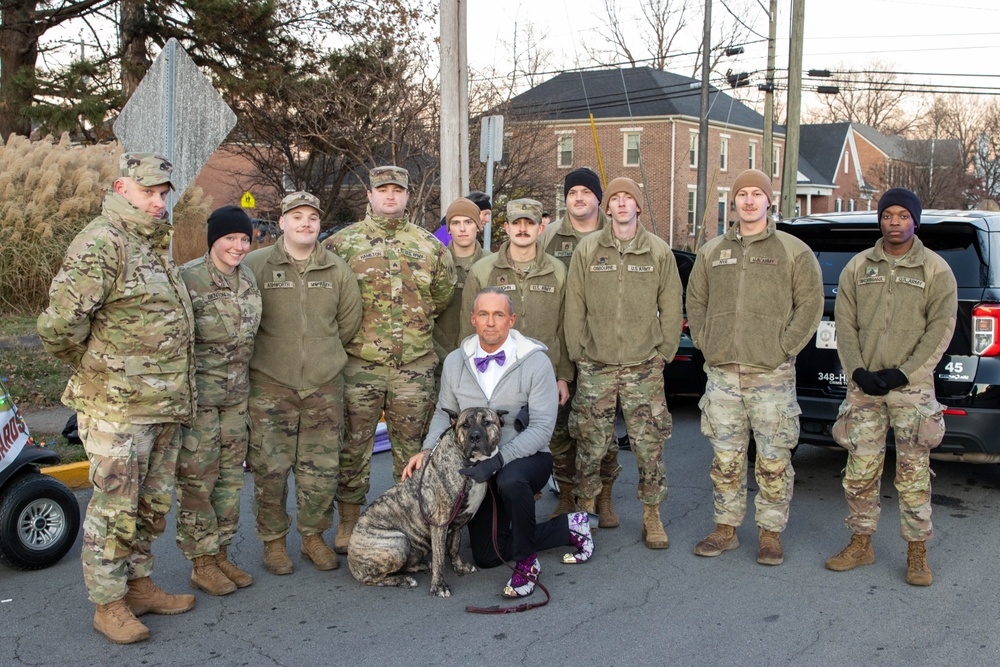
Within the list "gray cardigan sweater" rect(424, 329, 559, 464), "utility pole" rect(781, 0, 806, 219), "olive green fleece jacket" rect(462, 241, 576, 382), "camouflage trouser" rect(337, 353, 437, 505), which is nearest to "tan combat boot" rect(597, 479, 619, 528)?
"olive green fleece jacket" rect(462, 241, 576, 382)

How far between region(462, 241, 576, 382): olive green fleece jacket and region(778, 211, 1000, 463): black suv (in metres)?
1.91

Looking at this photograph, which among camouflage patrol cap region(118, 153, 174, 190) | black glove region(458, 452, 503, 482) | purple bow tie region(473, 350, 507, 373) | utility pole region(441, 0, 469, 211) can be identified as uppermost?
utility pole region(441, 0, 469, 211)

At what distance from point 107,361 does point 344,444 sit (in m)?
1.70

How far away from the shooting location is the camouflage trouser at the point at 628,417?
5.68 meters

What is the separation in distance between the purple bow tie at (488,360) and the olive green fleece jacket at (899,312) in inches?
79.0

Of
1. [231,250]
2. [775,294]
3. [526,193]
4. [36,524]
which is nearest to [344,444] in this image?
[231,250]

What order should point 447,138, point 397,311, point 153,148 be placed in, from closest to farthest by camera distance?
point 397,311 < point 153,148 < point 447,138

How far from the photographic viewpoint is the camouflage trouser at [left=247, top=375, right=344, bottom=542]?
523 cm

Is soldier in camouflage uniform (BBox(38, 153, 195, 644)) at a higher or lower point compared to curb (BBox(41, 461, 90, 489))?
higher

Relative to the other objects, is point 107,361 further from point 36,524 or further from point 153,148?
point 153,148

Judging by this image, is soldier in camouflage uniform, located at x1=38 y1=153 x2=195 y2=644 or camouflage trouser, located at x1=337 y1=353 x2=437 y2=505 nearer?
→ soldier in camouflage uniform, located at x1=38 y1=153 x2=195 y2=644

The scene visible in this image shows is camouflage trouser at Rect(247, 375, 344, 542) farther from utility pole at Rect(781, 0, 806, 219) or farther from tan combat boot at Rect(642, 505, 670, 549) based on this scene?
utility pole at Rect(781, 0, 806, 219)

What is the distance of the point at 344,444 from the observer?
5.65 metres

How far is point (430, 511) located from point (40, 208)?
8823 mm
